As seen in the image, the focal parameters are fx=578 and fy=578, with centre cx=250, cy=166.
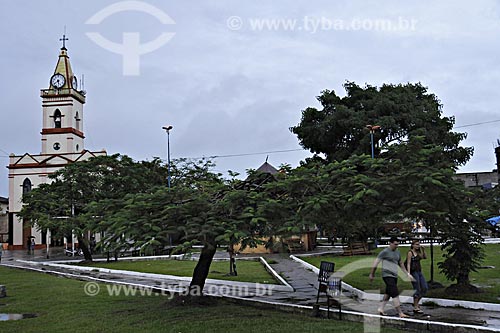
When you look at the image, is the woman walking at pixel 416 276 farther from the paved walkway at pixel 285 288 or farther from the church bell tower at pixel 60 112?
the church bell tower at pixel 60 112

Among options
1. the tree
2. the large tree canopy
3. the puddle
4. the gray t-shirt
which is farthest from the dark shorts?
the large tree canopy

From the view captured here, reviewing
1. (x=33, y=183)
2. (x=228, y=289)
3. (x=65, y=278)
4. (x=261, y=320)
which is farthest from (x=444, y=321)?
(x=33, y=183)

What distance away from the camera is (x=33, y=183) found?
50.7 metres

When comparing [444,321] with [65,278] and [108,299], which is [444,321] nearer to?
[108,299]

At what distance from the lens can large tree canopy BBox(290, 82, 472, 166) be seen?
36.8 metres

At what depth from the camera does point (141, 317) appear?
36.9 ft

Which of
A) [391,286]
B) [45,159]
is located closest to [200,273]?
[391,286]

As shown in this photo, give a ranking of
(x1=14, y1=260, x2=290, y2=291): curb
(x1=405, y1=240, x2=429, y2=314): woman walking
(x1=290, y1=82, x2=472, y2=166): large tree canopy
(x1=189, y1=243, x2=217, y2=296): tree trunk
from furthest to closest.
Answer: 1. (x1=290, y1=82, x2=472, y2=166): large tree canopy
2. (x1=14, y1=260, x2=290, y2=291): curb
3. (x1=189, y1=243, x2=217, y2=296): tree trunk
4. (x1=405, y1=240, x2=429, y2=314): woman walking

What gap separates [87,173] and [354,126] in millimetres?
16845

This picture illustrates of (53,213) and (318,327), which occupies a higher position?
(53,213)

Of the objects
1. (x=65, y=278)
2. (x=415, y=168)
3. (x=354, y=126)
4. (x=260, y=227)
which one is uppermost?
(x=354, y=126)

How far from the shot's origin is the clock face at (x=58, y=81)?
5294cm

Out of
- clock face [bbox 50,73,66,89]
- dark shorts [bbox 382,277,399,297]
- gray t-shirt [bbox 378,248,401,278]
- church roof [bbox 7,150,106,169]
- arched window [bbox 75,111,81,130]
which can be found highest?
clock face [bbox 50,73,66,89]

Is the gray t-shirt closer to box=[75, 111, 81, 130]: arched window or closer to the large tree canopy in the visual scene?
the large tree canopy
